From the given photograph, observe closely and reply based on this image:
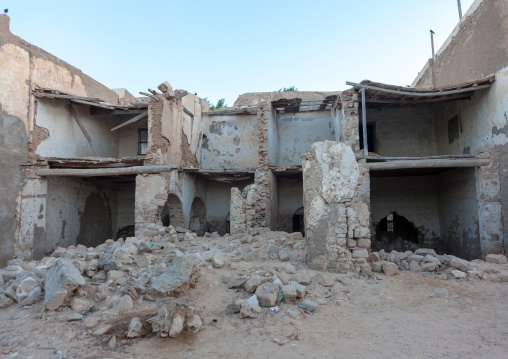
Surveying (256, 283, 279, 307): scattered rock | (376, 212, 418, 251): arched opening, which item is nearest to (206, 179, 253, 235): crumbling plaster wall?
(376, 212, 418, 251): arched opening

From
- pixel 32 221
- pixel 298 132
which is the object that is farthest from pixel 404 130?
pixel 32 221

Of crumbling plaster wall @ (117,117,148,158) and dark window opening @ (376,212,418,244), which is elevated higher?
crumbling plaster wall @ (117,117,148,158)

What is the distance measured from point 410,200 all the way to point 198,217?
31.1 feet

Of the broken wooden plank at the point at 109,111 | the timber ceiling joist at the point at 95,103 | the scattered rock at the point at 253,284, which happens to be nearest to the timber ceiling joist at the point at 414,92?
the scattered rock at the point at 253,284

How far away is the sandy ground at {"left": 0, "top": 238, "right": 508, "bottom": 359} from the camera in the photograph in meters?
3.54

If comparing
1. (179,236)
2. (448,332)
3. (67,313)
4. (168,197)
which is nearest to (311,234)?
(448,332)

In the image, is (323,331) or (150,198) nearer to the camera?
(323,331)

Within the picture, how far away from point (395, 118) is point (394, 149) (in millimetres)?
1329

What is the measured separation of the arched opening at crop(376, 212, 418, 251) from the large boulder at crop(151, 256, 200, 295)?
9963 mm

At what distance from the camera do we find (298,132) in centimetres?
1513

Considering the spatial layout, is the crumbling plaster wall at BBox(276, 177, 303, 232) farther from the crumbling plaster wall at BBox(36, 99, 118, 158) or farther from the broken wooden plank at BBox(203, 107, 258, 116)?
the crumbling plaster wall at BBox(36, 99, 118, 158)

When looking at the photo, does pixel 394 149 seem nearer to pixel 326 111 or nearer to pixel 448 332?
pixel 326 111

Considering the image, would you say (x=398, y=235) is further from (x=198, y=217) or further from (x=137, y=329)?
(x=137, y=329)

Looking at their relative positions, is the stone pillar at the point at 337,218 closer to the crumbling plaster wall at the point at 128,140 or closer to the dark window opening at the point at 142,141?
the dark window opening at the point at 142,141
